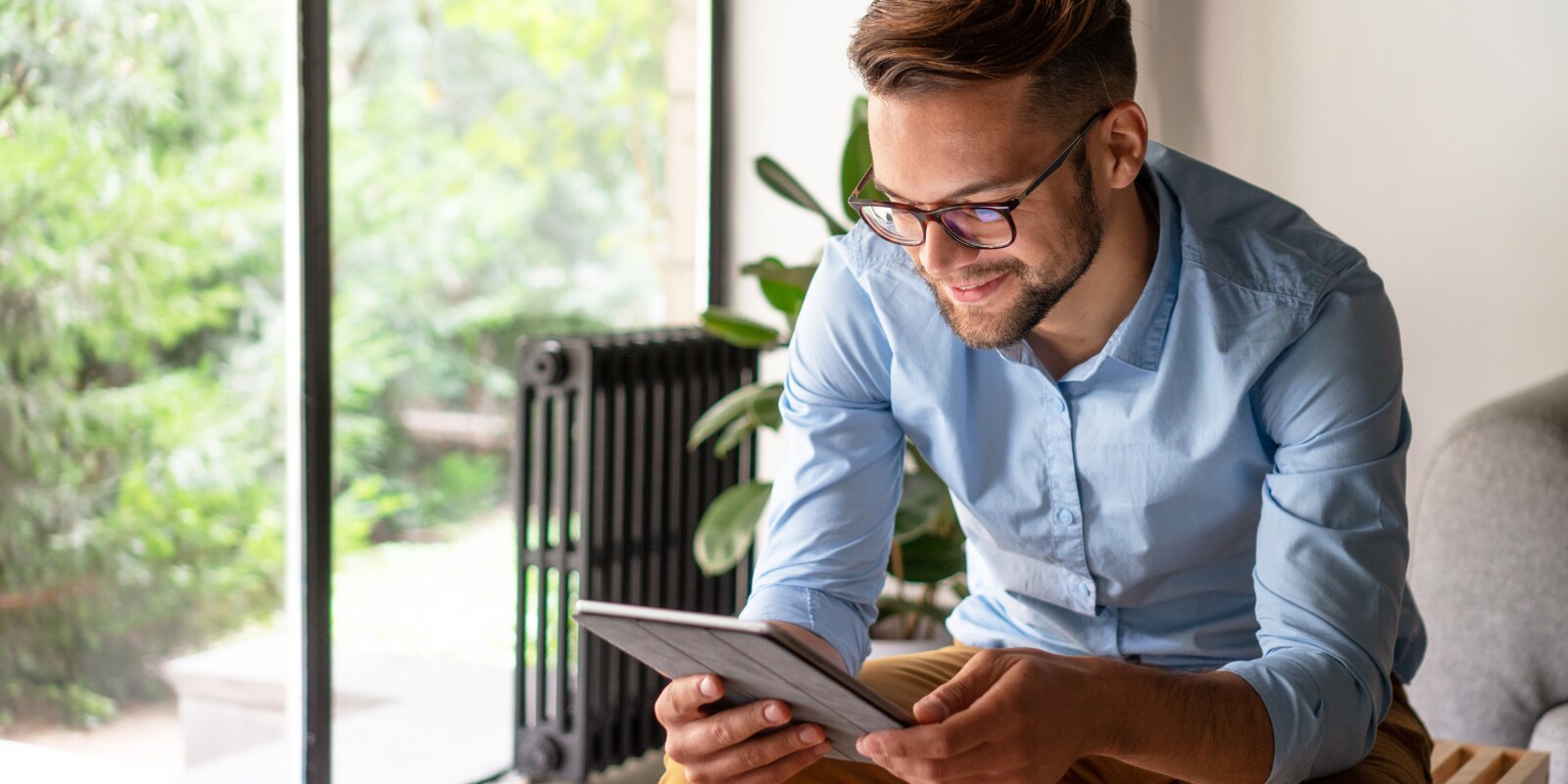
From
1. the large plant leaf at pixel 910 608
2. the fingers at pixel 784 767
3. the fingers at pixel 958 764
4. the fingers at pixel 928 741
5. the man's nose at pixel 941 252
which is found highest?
the man's nose at pixel 941 252

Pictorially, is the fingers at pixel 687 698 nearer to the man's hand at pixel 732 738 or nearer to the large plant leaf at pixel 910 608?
the man's hand at pixel 732 738

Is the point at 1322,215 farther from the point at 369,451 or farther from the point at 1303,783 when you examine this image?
the point at 369,451

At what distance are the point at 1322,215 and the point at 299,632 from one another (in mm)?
1869

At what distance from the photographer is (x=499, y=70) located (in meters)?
4.32

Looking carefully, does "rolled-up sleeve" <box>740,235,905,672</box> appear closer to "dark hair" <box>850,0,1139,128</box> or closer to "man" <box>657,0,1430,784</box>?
"man" <box>657,0,1430,784</box>

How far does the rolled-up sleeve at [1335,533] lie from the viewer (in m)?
1.19

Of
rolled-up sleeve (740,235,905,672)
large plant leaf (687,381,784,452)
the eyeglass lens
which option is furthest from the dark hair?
large plant leaf (687,381,784,452)

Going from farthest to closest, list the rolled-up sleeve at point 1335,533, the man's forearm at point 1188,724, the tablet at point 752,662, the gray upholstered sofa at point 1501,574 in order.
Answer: the gray upholstered sofa at point 1501,574 → the rolled-up sleeve at point 1335,533 → the man's forearm at point 1188,724 → the tablet at point 752,662

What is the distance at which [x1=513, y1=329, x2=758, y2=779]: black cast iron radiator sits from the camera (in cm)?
248

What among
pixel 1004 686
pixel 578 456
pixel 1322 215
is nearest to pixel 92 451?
pixel 578 456

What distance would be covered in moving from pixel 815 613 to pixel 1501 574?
3.63ft

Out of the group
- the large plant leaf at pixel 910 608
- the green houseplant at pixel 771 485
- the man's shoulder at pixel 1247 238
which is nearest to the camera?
the man's shoulder at pixel 1247 238

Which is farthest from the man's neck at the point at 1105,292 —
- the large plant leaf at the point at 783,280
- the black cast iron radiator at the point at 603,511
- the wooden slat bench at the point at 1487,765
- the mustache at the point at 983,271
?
the black cast iron radiator at the point at 603,511

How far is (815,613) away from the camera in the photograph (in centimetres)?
136
